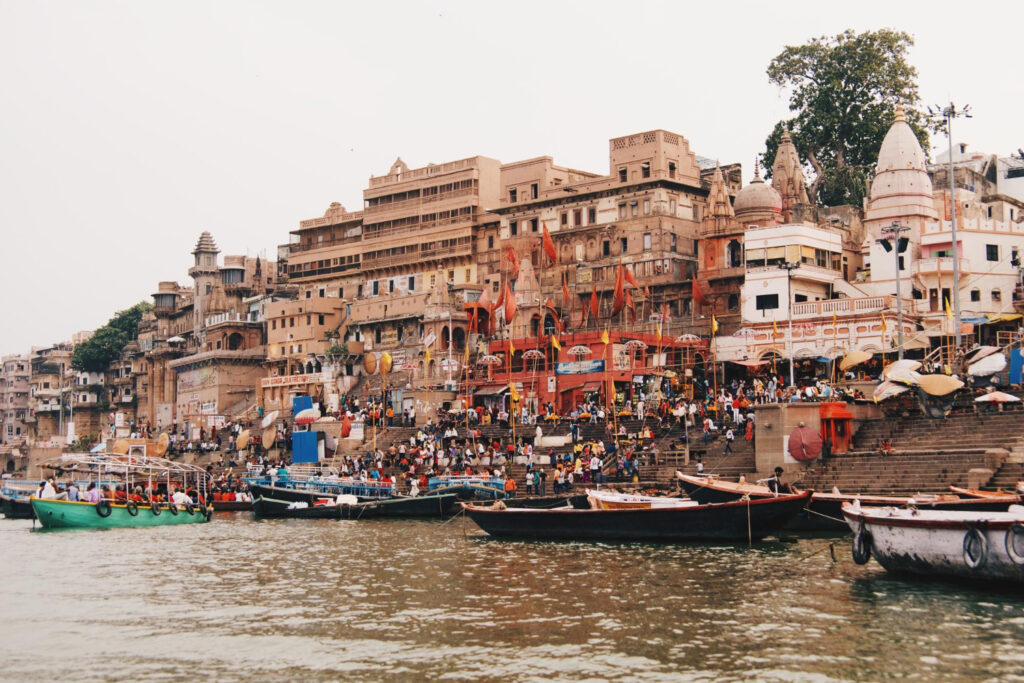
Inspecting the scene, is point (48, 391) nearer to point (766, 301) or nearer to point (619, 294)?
point (619, 294)

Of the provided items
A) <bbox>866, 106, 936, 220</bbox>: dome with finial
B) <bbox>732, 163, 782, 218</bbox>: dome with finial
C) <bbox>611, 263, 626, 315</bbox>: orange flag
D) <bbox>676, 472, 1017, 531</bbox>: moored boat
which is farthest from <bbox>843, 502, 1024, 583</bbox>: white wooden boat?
<bbox>732, 163, 782, 218</bbox>: dome with finial

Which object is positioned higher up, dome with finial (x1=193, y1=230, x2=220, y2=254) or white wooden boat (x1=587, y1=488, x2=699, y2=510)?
dome with finial (x1=193, y1=230, x2=220, y2=254)

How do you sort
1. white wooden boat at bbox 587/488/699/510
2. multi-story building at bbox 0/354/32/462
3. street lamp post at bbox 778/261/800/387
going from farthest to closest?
1. multi-story building at bbox 0/354/32/462
2. street lamp post at bbox 778/261/800/387
3. white wooden boat at bbox 587/488/699/510

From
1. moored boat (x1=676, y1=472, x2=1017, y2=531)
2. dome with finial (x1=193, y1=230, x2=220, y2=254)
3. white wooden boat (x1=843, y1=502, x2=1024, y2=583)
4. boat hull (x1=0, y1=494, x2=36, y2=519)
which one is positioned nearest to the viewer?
white wooden boat (x1=843, y1=502, x2=1024, y2=583)

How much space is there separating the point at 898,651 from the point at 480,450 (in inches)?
1217

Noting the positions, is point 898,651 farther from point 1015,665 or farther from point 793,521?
point 793,521

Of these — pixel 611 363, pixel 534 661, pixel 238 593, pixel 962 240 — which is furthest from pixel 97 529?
pixel 962 240

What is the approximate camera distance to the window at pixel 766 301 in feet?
169

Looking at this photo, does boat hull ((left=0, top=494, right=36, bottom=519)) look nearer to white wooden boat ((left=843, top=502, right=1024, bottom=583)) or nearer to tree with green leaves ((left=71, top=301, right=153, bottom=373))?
white wooden boat ((left=843, top=502, right=1024, bottom=583))

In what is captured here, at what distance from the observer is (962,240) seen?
50.3m

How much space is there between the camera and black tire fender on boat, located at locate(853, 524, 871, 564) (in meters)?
22.9

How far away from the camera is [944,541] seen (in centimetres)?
2136

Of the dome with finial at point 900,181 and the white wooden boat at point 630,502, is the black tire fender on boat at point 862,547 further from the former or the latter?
the dome with finial at point 900,181

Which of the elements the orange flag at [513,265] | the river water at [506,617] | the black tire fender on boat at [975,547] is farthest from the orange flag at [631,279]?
the black tire fender on boat at [975,547]
